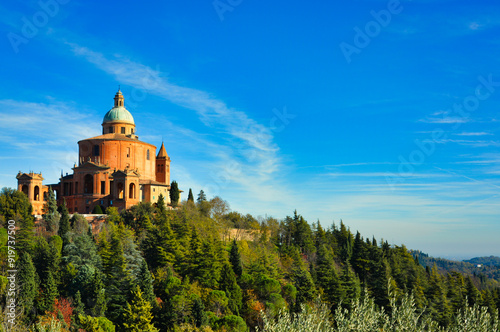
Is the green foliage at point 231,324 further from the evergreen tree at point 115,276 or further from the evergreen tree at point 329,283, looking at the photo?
the evergreen tree at point 329,283

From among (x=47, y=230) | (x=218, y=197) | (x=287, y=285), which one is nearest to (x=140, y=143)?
(x=218, y=197)

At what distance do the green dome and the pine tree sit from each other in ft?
109

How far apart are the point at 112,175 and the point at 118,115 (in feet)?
34.4

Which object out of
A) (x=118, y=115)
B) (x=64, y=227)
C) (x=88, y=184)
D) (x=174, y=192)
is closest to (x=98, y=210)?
(x=88, y=184)

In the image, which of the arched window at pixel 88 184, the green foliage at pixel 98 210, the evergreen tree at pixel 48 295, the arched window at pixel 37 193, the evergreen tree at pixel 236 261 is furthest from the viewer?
the arched window at pixel 88 184

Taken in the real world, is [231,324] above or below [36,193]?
below

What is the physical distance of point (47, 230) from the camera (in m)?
48.3

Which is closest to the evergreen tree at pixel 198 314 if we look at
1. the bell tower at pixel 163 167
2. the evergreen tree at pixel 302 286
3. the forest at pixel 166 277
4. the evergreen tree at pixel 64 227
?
the forest at pixel 166 277

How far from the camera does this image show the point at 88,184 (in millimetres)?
59188

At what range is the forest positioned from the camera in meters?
35.5

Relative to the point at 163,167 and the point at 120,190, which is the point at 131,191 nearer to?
the point at 120,190

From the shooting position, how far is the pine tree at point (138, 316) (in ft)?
113

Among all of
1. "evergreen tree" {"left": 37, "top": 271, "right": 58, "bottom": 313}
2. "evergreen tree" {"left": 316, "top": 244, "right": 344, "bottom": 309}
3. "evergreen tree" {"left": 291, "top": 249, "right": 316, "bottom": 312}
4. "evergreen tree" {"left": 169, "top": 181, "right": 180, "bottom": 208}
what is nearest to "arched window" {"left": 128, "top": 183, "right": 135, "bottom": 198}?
"evergreen tree" {"left": 169, "top": 181, "right": 180, "bottom": 208}

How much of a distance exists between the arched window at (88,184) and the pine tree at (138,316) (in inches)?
1037
